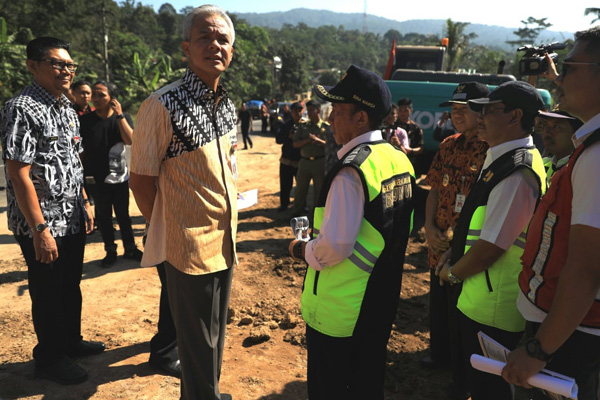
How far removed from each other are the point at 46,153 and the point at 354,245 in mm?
2099

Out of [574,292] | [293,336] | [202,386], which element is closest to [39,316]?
[202,386]

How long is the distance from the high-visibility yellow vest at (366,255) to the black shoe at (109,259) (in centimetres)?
368

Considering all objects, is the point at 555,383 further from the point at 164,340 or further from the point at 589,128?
the point at 164,340

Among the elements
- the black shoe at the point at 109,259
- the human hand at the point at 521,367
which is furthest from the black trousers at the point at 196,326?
the black shoe at the point at 109,259

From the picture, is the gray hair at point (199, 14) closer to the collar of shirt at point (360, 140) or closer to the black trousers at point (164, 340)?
the collar of shirt at point (360, 140)

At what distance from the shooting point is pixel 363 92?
6.59ft

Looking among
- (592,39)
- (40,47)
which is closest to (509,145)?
(592,39)

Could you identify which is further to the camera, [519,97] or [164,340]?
[164,340]

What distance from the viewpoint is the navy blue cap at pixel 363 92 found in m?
2.01

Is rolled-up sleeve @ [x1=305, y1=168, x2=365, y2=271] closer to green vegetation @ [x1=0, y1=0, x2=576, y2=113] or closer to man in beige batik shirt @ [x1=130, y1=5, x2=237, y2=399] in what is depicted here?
man in beige batik shirt @ [x1=130, y1=5, x2=237, y2=399]

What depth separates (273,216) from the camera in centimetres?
759

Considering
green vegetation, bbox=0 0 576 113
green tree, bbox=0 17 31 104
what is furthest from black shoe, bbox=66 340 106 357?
green tree, bbox=0 17 31 104

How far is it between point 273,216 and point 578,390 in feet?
20.3

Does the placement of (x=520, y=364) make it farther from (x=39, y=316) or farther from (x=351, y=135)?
(x=39, y=316)
